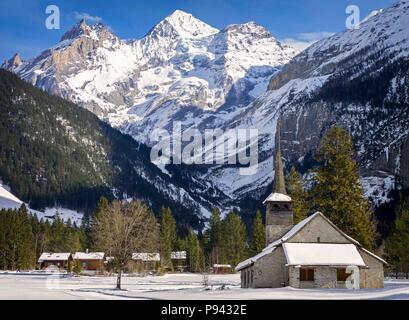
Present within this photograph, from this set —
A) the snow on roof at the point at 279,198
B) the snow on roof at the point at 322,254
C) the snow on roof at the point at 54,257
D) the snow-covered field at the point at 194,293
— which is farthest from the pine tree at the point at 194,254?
the snow on roof at the point at 322,254

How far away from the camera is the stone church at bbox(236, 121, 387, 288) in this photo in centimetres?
5188

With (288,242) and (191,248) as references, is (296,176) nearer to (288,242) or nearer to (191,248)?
(288,242)

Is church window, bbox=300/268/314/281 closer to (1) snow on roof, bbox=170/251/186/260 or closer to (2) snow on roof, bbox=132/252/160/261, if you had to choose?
(2) snow on roof, bbox=132/252/160/261

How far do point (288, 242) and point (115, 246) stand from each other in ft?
65.6

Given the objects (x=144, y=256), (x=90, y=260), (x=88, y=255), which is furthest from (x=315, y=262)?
(x=90, y=260)

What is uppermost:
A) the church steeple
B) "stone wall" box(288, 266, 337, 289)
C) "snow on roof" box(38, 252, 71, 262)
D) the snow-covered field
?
the church steeple

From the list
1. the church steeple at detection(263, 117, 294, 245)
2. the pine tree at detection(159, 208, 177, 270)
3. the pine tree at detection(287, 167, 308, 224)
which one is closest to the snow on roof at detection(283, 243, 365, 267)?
the church steeple at detection(263, 117, 294, 245)

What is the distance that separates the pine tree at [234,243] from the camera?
470 feet

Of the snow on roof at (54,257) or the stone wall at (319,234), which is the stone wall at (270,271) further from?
the snow on roof at (54,257)

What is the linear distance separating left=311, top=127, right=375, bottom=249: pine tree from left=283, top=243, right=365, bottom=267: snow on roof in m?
7.96

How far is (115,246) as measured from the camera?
6431cm

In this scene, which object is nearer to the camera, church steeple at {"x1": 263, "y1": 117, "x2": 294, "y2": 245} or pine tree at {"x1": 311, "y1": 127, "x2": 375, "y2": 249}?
pine tree at {"x1": 311, "y1": 127, "x2": 375, "y2": 249}

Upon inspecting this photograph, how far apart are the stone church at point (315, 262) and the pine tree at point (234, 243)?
278 ft

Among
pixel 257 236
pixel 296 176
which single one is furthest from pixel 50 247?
pixel 296 176
